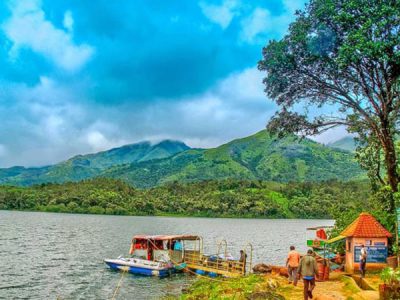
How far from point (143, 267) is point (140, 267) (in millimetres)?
418

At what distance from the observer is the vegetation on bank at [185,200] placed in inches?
6476

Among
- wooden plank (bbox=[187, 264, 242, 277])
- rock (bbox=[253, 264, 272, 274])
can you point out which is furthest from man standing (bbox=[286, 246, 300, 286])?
wooden plank (bbox=[187, 264, 242, 277])

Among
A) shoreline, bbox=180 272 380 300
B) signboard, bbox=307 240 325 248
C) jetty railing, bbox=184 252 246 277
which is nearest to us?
shoreline, bbox=180 272 380 300

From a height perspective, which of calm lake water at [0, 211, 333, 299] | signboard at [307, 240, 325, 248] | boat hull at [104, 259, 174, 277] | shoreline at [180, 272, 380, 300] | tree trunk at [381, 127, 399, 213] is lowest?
calm lake water at [0, 211, 333, 299]

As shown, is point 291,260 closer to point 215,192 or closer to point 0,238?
point 0,238

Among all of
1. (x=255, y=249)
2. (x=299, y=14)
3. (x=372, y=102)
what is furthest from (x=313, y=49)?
(x=255, y=249)


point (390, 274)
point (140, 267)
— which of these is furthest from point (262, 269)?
point (390, 274)

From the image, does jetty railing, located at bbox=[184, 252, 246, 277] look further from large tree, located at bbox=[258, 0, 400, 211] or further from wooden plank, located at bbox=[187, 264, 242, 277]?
large tree, located at bbox=[258, 0, 400, 211]

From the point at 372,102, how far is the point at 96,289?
25453mm

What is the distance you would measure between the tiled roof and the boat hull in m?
18.9

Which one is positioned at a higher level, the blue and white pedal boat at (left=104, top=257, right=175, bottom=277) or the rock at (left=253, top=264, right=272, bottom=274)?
the rock at (left=253, top=264, right=272, bottom=274)

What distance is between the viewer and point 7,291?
3209cm

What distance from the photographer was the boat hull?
39438 mm

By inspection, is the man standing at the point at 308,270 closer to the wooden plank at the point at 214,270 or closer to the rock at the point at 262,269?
the rock at the point at 262,269
